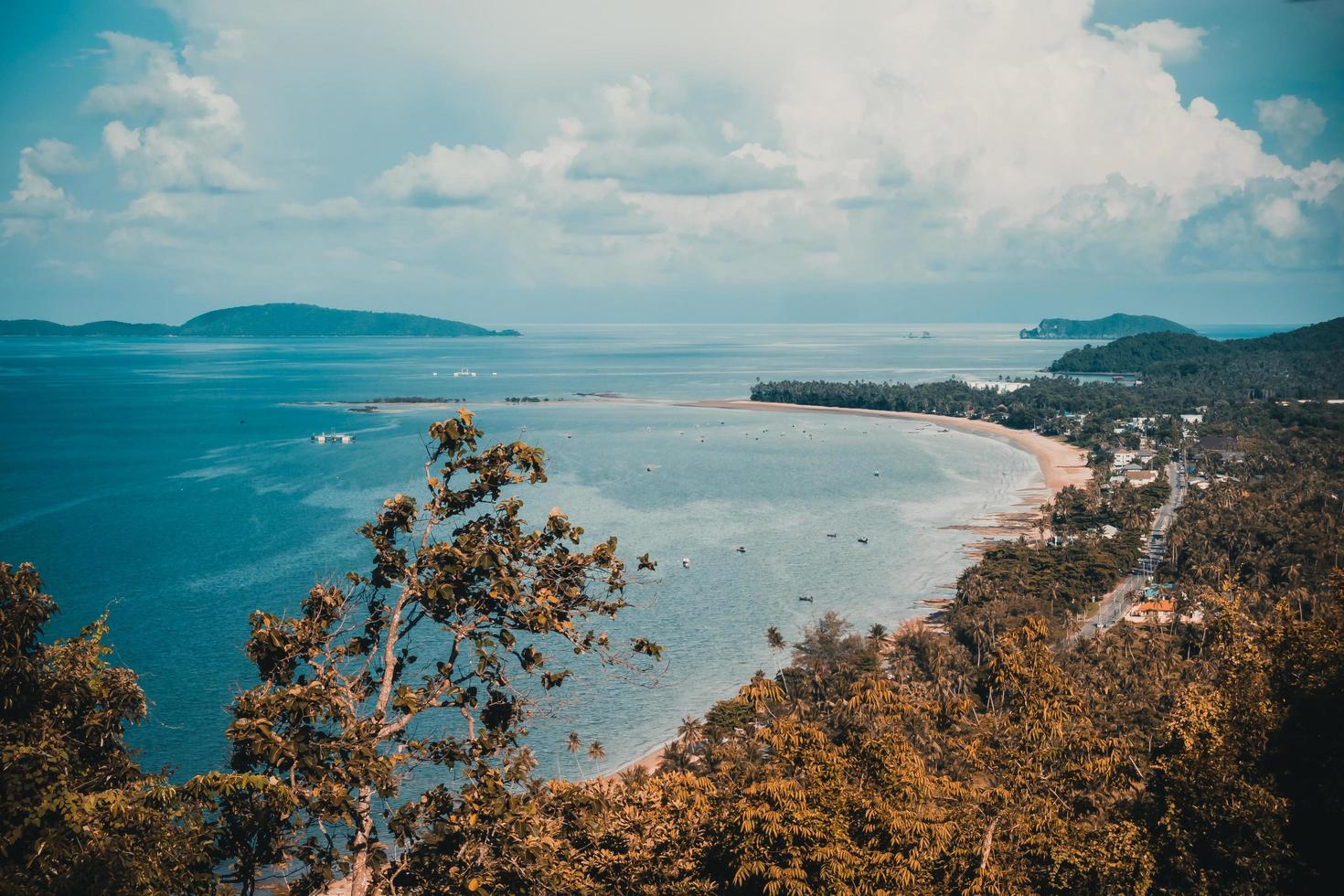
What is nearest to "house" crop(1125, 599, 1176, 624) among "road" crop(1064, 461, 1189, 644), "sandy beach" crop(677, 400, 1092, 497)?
"road" crop(1064, 461, 1189, 644)

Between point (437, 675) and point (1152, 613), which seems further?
point (1152, 613)

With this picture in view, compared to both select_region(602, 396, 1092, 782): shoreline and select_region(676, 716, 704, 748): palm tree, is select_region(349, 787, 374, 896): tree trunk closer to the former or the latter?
select_region(602, 396, 1092, 782): shoreline

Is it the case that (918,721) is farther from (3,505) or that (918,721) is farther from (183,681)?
(3,505)

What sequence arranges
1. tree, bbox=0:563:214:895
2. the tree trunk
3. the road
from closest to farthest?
the tree trunk < tree, bbox=0:563:214:895 < the road

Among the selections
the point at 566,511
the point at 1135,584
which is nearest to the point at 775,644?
the point at 1135,584

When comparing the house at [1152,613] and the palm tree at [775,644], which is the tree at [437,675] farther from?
the house at [1152,613]

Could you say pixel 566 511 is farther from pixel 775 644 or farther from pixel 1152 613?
pixel 1152 613
